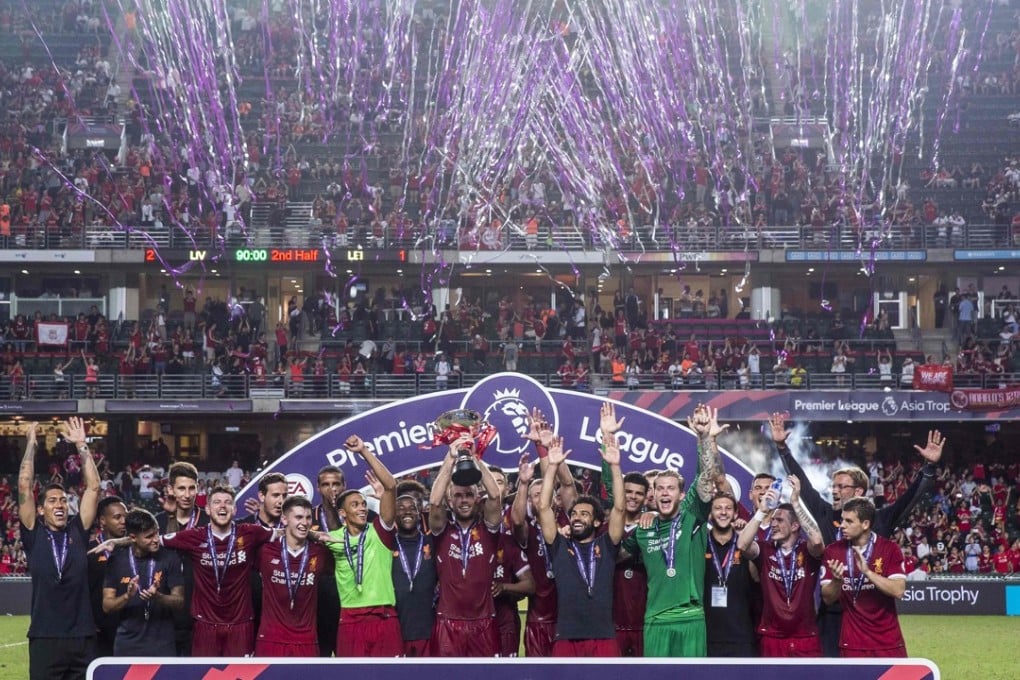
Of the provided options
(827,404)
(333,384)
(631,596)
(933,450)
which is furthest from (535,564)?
(333,384)

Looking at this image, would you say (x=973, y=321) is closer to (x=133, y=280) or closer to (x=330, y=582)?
(x=133, y=280)

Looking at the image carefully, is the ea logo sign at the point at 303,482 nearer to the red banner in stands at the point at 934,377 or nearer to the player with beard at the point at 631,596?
the player with beard at the point at 631,596

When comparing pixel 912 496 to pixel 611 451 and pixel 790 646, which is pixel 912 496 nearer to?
pixel 790 646

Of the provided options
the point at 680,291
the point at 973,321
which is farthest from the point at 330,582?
the point at 680,291

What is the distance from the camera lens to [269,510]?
33.7ft

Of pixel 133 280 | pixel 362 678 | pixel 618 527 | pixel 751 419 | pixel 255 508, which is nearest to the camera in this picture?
pixel 362 678

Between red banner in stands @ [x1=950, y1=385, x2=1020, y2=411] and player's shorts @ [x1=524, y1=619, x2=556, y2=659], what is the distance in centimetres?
2462

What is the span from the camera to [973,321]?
125ft

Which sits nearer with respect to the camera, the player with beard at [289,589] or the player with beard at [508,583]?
the player with beard at [289,589]

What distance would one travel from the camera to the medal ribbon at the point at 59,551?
9.82m

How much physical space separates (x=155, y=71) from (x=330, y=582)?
3736 cm

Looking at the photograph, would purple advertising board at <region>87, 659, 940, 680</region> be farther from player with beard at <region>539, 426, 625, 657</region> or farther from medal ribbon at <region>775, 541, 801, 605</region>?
medal ribbon at <region>775, 541, 801, 605</region>

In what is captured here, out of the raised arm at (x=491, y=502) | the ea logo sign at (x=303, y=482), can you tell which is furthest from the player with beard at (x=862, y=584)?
the ea logo sign at (x=303, y=482)

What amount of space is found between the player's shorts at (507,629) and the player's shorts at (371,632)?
81 centimetres
